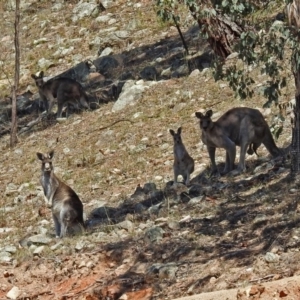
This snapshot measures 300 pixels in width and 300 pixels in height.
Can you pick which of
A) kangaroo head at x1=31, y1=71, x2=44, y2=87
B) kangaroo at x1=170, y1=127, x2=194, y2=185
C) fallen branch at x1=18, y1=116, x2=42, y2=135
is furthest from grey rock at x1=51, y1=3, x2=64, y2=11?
kangaroo at x1=170, y1=127, x2=194, y2=185

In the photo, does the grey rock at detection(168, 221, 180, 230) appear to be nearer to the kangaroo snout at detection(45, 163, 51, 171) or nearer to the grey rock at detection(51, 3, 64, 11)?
the kangaroo snout at detection(45, 163, 51, 171)

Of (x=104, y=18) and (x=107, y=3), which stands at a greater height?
(x=107, y=3)

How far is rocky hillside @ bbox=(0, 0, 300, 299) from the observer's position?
33.6 feet

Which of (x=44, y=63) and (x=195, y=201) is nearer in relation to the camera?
(x=195, y=201)

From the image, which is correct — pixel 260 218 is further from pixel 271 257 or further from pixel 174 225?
pixel 271 257

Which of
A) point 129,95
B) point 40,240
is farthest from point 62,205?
point 129,95

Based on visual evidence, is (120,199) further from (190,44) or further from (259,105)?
(190,44)

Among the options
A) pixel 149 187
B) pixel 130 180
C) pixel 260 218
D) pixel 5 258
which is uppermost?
pixel 260 218

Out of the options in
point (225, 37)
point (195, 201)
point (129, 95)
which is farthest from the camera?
point (129, 95)

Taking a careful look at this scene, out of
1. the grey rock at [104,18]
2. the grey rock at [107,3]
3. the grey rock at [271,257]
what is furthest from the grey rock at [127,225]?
the grey rock at [107,3]

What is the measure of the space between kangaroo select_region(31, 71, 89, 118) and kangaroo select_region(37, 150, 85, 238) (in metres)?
7.04

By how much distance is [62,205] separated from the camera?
43.2 ft

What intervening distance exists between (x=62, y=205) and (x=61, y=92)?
343 inches

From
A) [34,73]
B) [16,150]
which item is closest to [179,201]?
[16,150]
